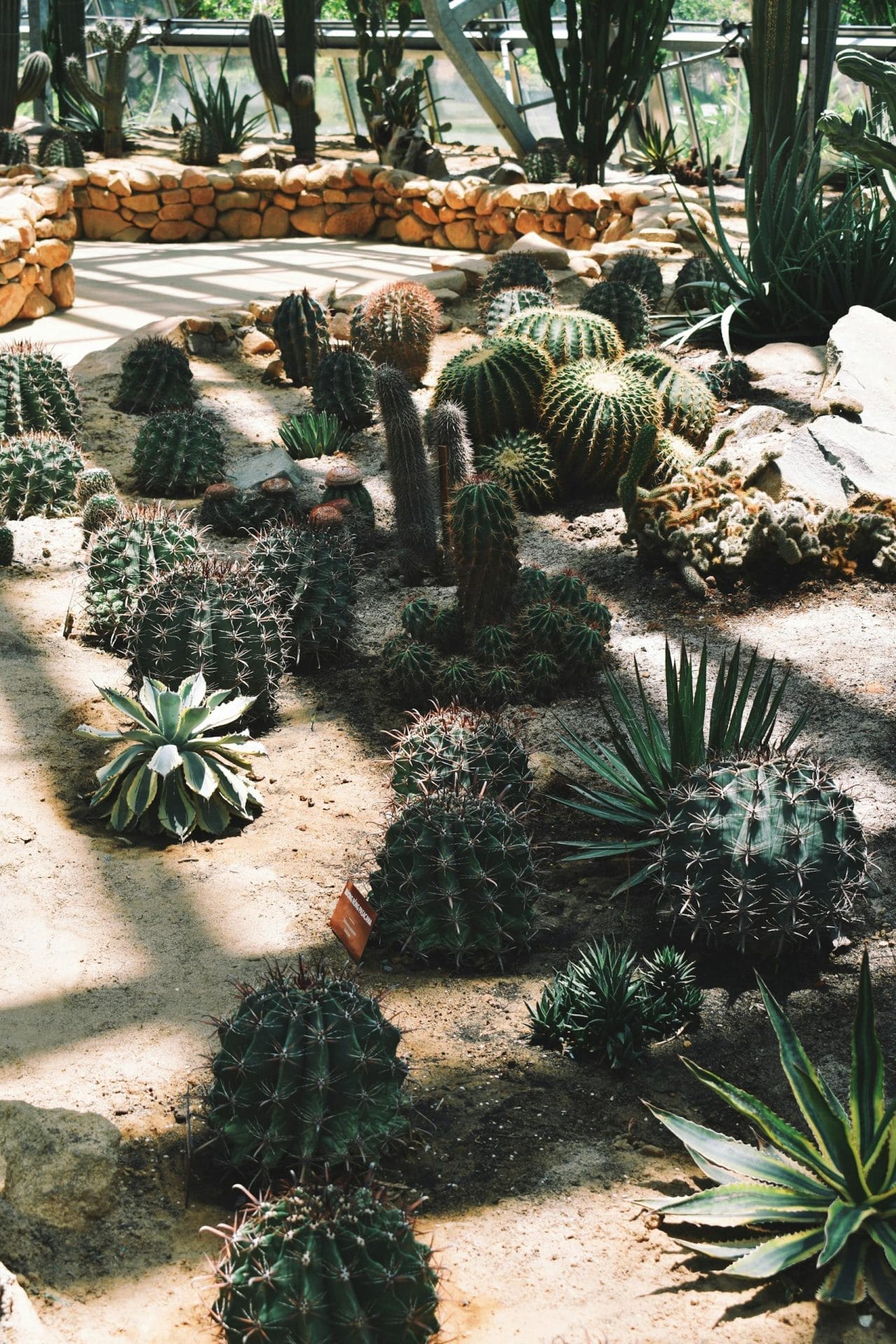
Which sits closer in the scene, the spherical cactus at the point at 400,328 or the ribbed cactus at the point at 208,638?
the ribbed cactus at the point at 208,638

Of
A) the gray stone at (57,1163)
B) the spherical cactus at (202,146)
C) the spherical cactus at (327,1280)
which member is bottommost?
the gray stone at (57,1163)

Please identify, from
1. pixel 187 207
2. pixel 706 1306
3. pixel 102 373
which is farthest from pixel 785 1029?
pixel 187 207

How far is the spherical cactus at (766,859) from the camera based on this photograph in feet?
10.8

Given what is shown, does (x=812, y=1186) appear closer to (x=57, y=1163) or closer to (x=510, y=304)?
(x=57, y=1163)

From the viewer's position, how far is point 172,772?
13.5ft

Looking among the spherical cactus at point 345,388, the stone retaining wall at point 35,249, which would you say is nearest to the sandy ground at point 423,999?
the spherical cactus at point 345,388

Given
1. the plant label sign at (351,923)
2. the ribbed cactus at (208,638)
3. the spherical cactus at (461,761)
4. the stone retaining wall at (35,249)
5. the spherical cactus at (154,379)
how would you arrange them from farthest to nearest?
the stone retaining wall at (35,249) < the spherical cactus at (154,379) < the ribbed cactus at (208,638) < the spherical cactus at (461,761) < the plant label sign at (351,923)

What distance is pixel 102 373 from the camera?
26.8ft

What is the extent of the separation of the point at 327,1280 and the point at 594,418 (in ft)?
15.7

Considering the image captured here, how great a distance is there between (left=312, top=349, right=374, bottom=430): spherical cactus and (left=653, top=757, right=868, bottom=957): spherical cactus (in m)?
4.56

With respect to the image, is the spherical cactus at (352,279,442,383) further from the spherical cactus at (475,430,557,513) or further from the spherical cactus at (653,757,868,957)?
the spherical cactus at (653,757,868,957)

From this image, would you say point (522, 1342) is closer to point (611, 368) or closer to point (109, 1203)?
point (109, 1203)

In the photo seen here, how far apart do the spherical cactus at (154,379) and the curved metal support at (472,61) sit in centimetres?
674

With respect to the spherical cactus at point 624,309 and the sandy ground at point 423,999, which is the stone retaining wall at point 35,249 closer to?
the spherical cactus at point 624,309
